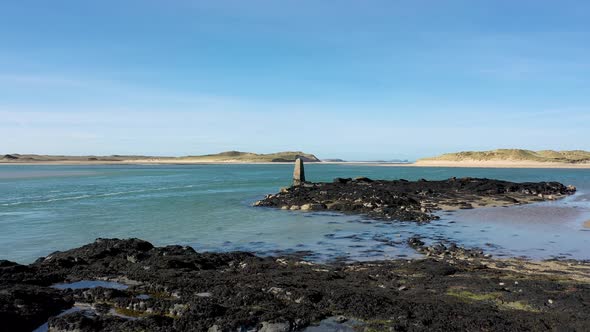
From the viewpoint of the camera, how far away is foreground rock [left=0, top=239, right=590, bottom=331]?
23.7ft

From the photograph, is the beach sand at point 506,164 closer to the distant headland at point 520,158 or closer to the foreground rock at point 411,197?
the distant headland at point 520,158

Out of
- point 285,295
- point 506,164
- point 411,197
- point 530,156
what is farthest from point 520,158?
point 285,295

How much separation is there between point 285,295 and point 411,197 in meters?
25.6

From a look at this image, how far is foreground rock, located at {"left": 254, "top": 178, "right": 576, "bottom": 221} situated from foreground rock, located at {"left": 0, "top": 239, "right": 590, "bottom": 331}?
12.7 metres

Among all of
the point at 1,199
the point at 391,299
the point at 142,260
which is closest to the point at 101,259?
the point at 142,260

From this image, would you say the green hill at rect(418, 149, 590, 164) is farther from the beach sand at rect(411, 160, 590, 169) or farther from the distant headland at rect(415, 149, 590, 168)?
the beach sand at rect(411, 160, 590, 169)

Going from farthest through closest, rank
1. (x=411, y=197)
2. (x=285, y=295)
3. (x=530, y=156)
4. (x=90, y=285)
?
(x=530, y=156), (x=411, y=197), (x=90, y=285), (x=285, y=295)

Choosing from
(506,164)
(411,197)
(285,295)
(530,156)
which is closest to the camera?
(285,295)

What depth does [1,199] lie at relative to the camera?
1414 inches

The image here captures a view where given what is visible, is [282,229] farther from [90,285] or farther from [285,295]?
[285,295]

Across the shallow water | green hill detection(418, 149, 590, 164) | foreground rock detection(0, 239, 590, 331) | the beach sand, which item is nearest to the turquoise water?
foreground rock detection(0, 239, 590, 331)

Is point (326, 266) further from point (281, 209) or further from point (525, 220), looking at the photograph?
point (281, 209)

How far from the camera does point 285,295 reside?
8.67 meters

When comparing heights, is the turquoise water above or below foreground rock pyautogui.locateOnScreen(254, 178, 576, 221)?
below
